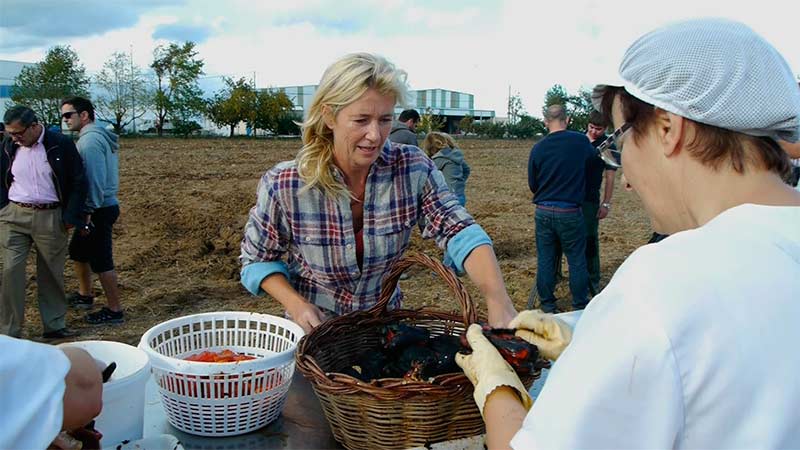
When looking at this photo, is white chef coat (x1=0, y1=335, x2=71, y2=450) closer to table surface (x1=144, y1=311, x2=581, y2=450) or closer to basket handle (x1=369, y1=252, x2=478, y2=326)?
table surface (x1=144, y1=311, x2=581, y2=450)

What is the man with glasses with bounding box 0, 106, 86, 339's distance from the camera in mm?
5375

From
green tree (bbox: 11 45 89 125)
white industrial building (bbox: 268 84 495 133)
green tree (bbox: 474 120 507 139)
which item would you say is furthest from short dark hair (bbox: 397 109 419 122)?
white industrial building (bbox: 268 84 495 133)

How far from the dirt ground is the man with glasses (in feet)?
1.80

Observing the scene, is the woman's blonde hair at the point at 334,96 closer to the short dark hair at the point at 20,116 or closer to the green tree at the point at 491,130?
the short dark hair at the point at 20,116

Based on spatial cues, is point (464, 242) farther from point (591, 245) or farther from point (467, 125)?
point (467, 125)

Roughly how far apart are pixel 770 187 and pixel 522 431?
1.88 feet

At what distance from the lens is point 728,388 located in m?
0.89

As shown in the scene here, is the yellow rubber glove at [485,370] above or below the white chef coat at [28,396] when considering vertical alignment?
below

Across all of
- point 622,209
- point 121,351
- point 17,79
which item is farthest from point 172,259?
point 17,79

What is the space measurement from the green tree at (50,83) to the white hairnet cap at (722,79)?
35146mm

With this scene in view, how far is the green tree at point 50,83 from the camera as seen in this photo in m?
32.7

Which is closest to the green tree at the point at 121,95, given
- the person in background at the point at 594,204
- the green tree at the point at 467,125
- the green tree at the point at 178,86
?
the green tree at the point at 178,86

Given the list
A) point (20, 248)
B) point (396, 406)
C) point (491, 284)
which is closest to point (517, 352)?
point (396, 406)

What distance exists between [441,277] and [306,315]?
0.48 m
